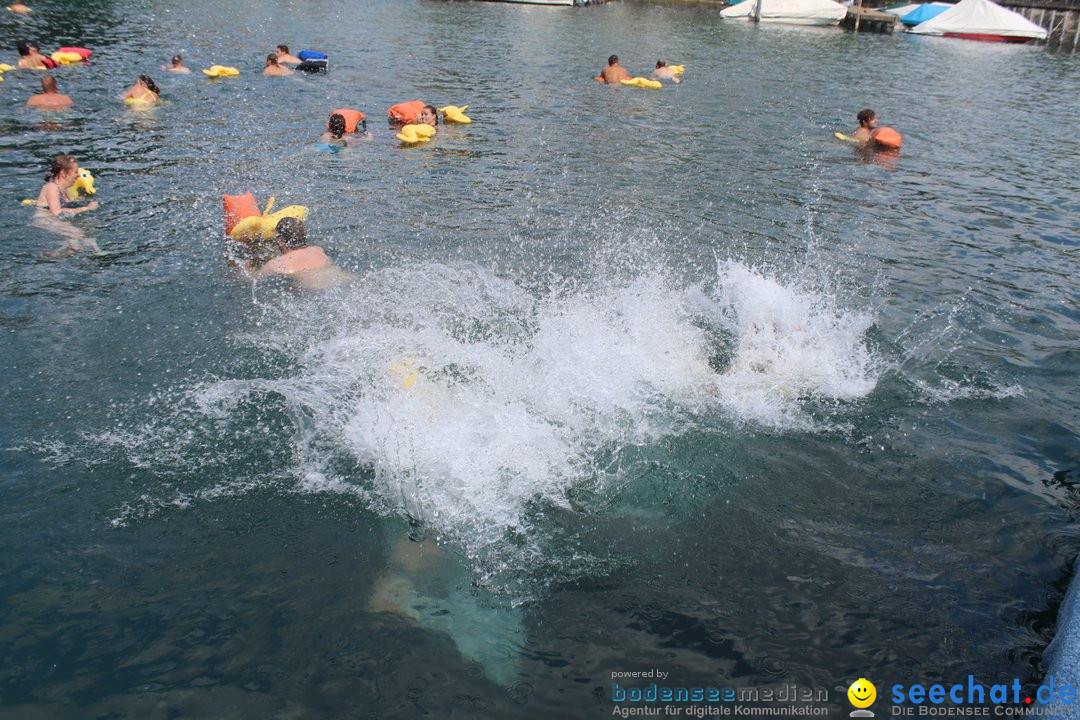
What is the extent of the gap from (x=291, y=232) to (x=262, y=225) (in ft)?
1.93

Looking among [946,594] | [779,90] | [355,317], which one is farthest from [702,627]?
[779,90]

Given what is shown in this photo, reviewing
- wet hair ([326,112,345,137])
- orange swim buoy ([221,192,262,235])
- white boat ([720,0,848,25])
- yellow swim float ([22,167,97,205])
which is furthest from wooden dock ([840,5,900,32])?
yellow swim float ([22,167,97,205])

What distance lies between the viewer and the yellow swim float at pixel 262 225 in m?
8.84

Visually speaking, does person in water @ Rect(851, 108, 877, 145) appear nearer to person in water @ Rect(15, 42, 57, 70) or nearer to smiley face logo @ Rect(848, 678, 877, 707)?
smiley face logo @ Rect(848, 678, 877, 707)

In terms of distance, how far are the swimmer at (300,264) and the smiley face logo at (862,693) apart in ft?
21.4

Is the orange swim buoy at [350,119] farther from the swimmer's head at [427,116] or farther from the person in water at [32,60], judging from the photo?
the person in water at [32,60]

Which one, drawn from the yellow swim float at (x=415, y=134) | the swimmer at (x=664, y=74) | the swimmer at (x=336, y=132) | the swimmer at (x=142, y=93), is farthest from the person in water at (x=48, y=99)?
the swimmer at (x=664, y=74)

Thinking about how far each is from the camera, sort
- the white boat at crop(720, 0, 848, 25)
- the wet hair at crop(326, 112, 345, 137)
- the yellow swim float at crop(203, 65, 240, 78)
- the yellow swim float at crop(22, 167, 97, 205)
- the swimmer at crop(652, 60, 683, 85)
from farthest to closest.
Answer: the white boat at crop(720, 0, 848, 25) → the swimmer at crop(652, 60, 683, 85) → the yellow swim float at crop(203, 65, 240, 78) → the wet hair at crop(326, 112, 345, 137) → the yellow swim float at crop(22, 167, 97, 205)

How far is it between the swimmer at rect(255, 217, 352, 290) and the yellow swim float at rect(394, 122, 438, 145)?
567 centimetres

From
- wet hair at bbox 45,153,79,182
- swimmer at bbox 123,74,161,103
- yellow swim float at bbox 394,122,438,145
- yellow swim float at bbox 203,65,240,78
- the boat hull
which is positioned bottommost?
wet hair at bbox 45,153,79,182

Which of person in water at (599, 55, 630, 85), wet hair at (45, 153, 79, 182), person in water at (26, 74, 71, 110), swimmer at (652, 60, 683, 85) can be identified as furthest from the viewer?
swimmer at (652, 60, 683, 85)

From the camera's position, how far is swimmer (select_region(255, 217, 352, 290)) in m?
8.34

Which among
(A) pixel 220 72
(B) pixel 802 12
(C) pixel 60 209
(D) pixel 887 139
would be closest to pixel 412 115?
(C) pixel 60 209

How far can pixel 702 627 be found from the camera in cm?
447
